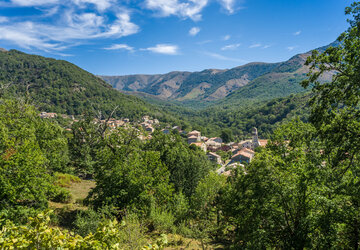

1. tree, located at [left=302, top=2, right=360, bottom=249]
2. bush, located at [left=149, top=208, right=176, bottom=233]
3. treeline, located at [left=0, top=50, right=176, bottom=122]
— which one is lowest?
bush, located at [left=149, top=208, right=176, bottom=233]

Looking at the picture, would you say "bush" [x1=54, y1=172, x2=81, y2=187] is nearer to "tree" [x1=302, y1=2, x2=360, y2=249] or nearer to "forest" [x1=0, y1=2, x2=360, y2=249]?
"forest" [x1=0, y1=2, x2=360, y2=249]

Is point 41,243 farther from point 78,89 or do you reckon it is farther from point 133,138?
point 78,89

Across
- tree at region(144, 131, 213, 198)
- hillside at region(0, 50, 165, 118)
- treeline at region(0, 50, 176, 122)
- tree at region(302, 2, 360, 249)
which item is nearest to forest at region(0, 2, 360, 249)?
tree at region(302, 2, 360, 249)

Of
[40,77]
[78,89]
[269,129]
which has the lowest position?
[269,129]

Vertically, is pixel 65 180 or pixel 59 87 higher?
pixel 59 87

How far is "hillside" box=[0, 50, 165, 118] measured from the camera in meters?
119

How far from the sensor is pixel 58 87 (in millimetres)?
132250

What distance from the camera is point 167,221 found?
13852 millimetres

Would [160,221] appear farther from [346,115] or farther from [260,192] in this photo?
[346,115]

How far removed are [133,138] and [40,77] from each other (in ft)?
498

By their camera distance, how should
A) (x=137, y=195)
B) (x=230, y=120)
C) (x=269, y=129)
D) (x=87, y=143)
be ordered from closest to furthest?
(x=137, y=195) → (x=87, y=143) → (x=269, y=129) → (x=230, y=120)

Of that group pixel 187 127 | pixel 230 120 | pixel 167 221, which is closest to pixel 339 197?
pixel 167 221

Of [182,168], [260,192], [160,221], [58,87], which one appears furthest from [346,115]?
[58,87]

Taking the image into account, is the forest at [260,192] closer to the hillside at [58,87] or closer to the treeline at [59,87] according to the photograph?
the treeline at [59,87]
